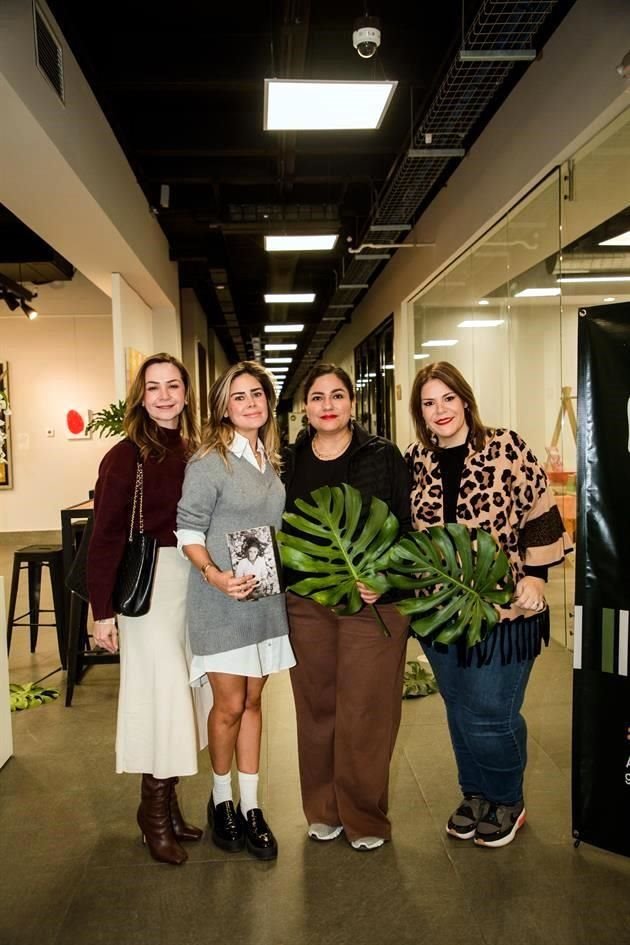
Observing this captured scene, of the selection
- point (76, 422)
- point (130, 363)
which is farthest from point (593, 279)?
point (76, 422)

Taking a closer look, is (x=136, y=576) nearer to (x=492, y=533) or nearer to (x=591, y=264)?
(x=492, y=533)

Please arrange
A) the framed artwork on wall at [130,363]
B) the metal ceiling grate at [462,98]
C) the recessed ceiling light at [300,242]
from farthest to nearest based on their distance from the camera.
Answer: the recessed ceiling light at [300,242] → the framed artwork on wall at [130,363] → the metal ceiling grate at [462,98]

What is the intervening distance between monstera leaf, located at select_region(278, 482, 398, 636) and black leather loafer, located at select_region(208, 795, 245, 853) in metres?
0.88

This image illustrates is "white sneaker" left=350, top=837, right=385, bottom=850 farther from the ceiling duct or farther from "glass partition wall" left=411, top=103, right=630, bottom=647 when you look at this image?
the ceiling duct

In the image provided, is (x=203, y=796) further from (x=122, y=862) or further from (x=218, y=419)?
(x=218, y=419)

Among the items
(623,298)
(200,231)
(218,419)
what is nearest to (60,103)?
(218,419)

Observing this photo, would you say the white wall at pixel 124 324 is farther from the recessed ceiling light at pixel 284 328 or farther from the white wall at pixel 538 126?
the recessed ceiling light at pixel 284 328

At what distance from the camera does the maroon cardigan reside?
233 cm

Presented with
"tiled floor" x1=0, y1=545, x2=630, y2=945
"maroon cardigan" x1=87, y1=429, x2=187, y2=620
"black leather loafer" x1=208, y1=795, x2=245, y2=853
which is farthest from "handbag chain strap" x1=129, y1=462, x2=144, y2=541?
"tiled floor" x1=0, y1=545, x2=630, y2=945

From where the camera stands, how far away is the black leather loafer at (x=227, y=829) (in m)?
2.48

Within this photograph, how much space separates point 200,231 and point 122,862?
287 inches

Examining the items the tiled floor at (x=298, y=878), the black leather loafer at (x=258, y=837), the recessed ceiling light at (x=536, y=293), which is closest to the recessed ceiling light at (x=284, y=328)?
the recessed ceiling light at (x=536, y=293)

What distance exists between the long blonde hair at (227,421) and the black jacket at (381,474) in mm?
280

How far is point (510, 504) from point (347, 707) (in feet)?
2.70
